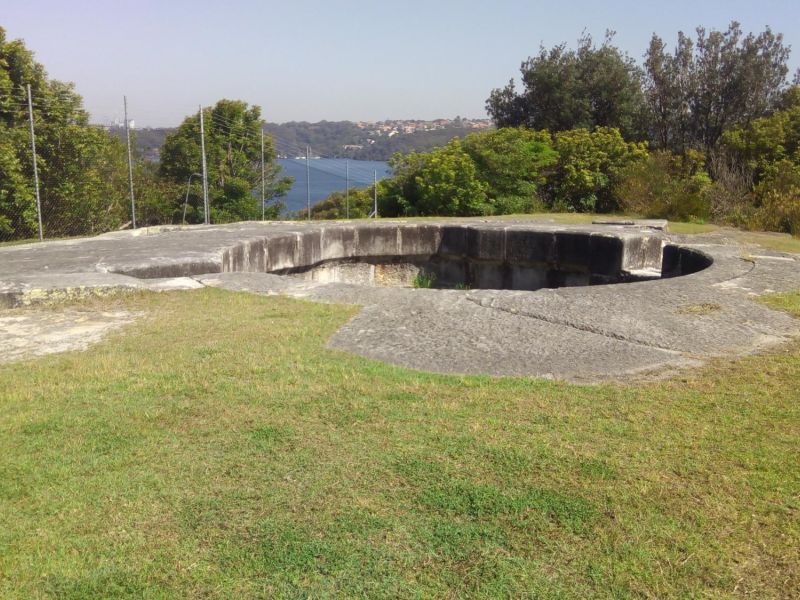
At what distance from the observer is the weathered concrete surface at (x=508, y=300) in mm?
4469

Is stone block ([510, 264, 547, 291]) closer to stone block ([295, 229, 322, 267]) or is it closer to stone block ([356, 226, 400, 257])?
stone block ([356, 226, 400, 257])

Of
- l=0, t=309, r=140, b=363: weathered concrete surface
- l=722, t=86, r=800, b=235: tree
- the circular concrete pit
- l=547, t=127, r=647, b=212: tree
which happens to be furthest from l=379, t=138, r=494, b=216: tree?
l=0, t=309, r=140, b=363: weathered concrete surface

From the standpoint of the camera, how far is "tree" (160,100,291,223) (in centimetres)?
2489

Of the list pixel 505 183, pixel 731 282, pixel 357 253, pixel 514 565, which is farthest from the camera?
pixel 505 183

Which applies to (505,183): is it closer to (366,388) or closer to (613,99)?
(613,99)

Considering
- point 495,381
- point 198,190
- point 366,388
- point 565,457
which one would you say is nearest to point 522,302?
point 495,381

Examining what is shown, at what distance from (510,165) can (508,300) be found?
1296 centimetres

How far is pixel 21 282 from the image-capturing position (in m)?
5.84

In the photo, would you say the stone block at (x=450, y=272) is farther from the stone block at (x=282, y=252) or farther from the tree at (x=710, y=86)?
the tree at (x=710, y=86)

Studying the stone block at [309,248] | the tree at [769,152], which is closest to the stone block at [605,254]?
the stone block at [309,248]

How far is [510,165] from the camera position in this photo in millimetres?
18109

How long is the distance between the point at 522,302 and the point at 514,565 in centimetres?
351

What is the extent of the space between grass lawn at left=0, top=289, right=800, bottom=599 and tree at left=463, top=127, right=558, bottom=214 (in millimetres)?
13554

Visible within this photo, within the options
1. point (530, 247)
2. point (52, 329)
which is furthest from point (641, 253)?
point (52, 329)
